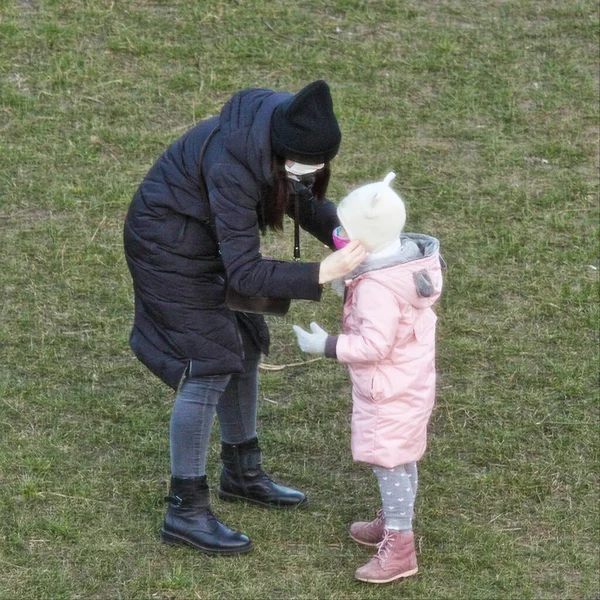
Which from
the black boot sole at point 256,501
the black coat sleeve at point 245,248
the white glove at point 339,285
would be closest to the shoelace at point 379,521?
the black boot sole at point 256,501

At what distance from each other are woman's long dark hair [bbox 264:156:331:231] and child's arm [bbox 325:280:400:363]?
0.34m

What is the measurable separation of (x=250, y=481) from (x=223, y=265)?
0.89 m

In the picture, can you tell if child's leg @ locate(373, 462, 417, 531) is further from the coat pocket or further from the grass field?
the coat pocket

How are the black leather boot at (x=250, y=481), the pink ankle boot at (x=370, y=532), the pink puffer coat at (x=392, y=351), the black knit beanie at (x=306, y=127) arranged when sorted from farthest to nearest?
the black leather boot at (x=250, y=481) → the pink ankle boot at (x=370, y=532) → the pink puffer coat at (x=392, y=351) → the black knit beanie at (x=306, y=127)

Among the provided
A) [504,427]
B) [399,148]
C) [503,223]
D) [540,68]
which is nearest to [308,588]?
[504,427]

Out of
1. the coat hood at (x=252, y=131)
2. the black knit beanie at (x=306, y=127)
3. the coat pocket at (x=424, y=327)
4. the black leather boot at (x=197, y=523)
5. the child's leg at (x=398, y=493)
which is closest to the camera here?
the black knit beanie at (x=306, y=127)

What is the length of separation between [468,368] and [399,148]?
2.00 metres

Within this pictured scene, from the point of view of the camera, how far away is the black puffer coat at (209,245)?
3377mm

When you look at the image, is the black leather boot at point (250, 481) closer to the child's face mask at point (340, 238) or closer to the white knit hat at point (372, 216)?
the child's face mask at point (340, 238)

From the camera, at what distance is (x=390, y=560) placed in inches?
149

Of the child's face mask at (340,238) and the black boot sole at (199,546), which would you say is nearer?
the child's face mask at (340,238)

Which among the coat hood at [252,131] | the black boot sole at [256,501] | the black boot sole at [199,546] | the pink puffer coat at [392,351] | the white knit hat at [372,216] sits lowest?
the black boot sole at [199,546]

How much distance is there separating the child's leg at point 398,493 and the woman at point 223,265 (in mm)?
507

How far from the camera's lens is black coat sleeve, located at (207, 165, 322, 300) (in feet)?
11.0
